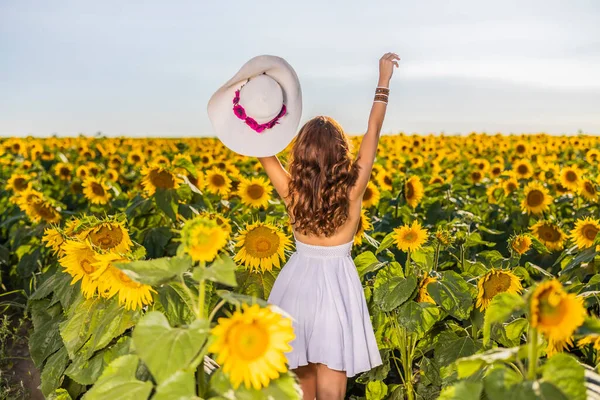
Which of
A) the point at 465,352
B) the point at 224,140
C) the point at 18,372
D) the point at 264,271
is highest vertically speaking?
the point at 224,140

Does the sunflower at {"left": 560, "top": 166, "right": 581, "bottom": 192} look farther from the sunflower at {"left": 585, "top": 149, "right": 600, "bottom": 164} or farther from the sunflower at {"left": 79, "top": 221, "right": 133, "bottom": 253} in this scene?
the sunflower at {"left": 79, "top": 221, "right": 133, "bottom": 253}

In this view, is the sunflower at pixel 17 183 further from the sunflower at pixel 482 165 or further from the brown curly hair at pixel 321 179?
the sunflower at pixel 482 165

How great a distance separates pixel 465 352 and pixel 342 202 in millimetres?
928

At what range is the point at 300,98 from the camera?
10.6ft

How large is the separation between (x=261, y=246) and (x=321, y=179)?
45 centimetres

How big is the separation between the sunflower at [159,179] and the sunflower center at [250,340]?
11.6ft

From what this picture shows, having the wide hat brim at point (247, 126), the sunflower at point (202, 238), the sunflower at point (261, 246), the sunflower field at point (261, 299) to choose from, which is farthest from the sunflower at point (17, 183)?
the sunflower at point (202, 238)

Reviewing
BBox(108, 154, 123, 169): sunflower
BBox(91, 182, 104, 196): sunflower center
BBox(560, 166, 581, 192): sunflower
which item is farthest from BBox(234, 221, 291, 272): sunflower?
BBox(108, 154, 123, 169): sunflower

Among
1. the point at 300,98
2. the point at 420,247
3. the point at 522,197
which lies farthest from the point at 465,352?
the point at 522,197

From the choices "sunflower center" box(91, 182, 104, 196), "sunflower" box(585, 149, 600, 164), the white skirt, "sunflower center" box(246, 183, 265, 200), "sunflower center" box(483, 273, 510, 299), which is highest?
"sunflower" box(585, 149, 600, 164)

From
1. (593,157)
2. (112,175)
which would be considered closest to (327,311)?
(112,175)

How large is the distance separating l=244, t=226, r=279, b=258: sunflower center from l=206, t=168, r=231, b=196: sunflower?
10.6 feet

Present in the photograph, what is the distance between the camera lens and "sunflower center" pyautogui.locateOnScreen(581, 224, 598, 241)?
495 centimetres

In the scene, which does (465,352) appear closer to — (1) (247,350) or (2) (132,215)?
(1) (247,350)
